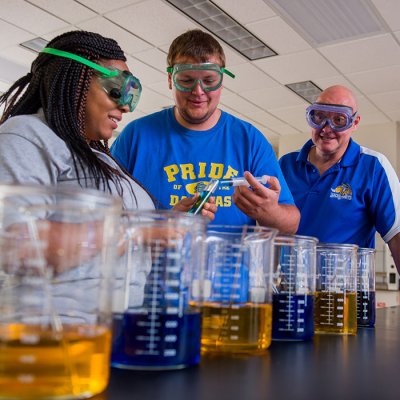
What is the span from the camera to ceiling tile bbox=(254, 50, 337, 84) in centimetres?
Result: 472

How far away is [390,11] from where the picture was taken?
3.81 m

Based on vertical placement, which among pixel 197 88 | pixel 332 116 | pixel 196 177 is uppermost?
pixel 332 116

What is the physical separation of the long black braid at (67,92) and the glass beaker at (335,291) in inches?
20.1

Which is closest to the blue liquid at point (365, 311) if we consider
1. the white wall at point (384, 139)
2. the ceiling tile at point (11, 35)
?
the ceiling tile at point (11, 35)

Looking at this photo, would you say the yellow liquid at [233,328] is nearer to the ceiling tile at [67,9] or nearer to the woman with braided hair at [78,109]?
the woman with braided hair at [78,109]

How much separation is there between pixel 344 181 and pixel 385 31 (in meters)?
2.48

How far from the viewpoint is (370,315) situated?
4.49ft

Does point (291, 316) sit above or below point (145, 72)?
below

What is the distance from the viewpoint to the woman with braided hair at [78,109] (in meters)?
1.04

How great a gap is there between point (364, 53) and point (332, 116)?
2.62 meters

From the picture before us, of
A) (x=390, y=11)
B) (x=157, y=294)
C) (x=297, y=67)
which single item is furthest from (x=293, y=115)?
(x=157, y=294)

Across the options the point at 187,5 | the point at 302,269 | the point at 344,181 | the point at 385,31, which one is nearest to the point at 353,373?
the point at 302,269

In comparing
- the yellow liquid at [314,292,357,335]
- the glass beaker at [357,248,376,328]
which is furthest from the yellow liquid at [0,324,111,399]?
the glass beaker at [357,248,376,328]

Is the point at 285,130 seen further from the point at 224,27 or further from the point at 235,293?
the point at 235,293
